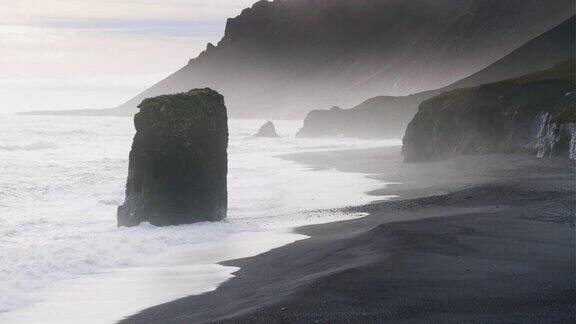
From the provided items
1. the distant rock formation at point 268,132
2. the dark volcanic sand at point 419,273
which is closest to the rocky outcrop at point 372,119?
the distant rock formation at point 268,132

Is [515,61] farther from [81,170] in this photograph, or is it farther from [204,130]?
[204,130]

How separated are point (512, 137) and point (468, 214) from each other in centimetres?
3462

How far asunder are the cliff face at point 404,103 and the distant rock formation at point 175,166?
96.7m

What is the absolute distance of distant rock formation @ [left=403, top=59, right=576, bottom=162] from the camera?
5259 cm

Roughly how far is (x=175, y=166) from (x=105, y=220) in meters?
4.48

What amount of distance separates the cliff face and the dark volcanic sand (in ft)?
332

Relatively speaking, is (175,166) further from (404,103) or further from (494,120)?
(404,103)

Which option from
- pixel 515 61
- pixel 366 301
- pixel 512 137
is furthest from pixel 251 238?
pixel 515 61

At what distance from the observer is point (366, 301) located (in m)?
12.5

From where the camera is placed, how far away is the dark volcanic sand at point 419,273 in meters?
11.8

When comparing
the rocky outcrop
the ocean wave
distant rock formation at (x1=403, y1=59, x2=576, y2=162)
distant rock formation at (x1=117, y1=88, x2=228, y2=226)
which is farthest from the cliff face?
distant rock formation at (x1=117, y1=88, x2=228, y2=226)

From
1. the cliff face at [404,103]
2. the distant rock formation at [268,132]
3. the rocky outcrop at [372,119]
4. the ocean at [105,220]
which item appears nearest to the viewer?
the ocean at [105,220]

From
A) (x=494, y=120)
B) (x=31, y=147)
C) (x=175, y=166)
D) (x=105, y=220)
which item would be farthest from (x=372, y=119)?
(x=175, y=166)

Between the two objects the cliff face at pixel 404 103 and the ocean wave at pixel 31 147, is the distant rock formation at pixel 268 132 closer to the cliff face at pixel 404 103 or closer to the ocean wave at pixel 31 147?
the cliff face at pixel 404 103
